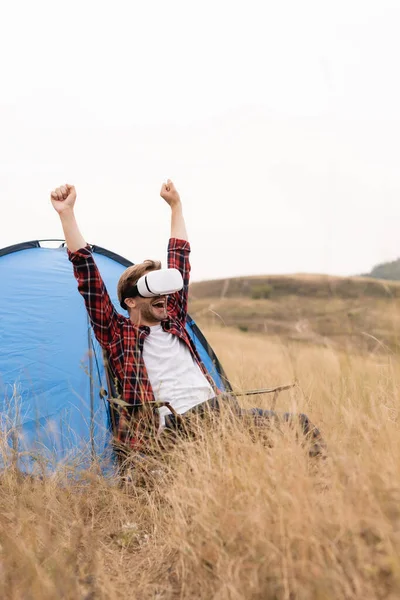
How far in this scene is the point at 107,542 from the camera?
268 centimetres

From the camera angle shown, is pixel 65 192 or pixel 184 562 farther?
pixel 65 192

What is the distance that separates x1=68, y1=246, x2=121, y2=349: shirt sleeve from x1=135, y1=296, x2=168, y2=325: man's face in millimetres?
149

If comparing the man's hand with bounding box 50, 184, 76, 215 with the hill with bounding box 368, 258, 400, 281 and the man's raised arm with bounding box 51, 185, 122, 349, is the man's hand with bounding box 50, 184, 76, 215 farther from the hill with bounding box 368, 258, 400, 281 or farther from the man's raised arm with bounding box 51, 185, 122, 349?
the hill with bounding box 368, 258, 400, 281

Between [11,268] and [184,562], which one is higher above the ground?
[11,268]

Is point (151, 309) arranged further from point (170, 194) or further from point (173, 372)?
point (170, 194)

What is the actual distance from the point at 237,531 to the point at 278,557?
0.63ft

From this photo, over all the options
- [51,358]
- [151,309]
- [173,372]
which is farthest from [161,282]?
[51,358]

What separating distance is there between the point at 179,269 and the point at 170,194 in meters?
0.51

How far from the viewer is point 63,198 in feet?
11.2

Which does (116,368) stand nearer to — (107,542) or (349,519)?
(107,542)

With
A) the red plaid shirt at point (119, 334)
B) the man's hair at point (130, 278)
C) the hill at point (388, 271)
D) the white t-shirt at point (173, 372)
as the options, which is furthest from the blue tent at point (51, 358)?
the hill at point (388, 271)

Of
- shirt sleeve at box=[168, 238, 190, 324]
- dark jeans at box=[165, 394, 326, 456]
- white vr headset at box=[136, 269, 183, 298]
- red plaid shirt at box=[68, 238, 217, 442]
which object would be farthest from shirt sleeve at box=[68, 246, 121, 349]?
dark jeans at box=[165, 394, 326, 456]

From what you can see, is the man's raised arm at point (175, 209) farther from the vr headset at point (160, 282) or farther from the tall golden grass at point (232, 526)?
the tall golden grass at point (232, 526)

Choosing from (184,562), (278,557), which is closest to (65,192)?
(184,562)
